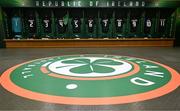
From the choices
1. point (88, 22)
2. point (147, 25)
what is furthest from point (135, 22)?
point (88, 22)

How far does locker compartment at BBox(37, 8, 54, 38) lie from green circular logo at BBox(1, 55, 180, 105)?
3053 mm

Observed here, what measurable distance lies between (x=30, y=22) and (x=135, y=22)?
12.1 feet

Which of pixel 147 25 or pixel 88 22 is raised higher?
pixel 88 22

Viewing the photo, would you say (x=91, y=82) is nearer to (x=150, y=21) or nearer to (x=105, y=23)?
(x=105, y=23)

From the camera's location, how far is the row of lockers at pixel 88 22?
22.3 ft

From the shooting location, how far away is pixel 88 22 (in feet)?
22.5

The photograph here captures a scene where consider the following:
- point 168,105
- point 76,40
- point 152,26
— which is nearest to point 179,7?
point 152,26

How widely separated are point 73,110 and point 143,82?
129cm

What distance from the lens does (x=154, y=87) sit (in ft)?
8.70

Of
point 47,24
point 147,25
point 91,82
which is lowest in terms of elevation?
point 91,82

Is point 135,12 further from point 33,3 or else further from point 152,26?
point 33,3

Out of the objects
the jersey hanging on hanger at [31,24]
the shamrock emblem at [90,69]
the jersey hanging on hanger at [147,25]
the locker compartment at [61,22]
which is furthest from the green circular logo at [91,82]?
the jersey hanging on hanger at [147,25]

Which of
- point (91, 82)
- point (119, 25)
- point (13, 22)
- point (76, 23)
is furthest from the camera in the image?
point (119, 25)

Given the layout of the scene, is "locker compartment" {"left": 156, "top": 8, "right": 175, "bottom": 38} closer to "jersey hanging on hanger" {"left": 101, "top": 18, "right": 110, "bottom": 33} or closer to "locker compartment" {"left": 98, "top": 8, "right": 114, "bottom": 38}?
"locker compartment" {"left": 98, "top": 8, "right": 114, "bottom": 38}
